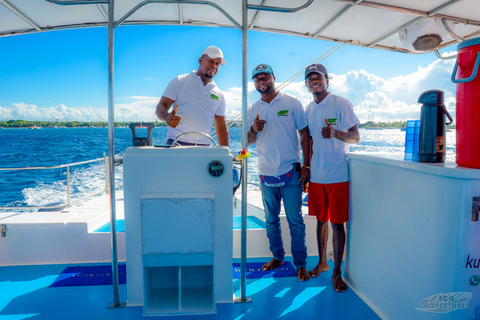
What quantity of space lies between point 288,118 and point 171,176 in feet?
3.23

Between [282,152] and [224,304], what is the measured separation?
1051 millimetres

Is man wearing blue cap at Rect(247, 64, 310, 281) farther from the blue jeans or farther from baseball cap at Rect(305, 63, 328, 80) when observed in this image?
baseball cap at Rect(305, 63, 328, 80)

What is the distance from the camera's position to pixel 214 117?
244 cm

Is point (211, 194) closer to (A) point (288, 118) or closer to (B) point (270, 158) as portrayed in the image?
(B) point (270, 158)

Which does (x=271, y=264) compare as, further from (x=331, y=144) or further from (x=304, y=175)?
(x=331, y=144)

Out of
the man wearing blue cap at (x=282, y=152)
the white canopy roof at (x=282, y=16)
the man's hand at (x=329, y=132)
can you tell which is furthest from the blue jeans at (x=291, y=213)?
the white canopy roof at (x=282, y=16)

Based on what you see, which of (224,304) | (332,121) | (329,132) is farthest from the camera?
(332,121)

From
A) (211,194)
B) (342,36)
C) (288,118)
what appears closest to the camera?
(211,194)

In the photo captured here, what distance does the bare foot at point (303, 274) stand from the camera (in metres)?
2.18

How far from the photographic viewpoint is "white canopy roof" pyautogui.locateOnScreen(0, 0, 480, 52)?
2217 millimetres

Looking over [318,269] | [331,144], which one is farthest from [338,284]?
[331,144]

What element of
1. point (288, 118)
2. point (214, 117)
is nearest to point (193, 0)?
point (214, 117)

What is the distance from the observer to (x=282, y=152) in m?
2.22

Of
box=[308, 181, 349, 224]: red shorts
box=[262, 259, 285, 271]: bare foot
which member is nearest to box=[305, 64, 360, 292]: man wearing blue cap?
box=[308, 181, 349, 224]: red shorts
